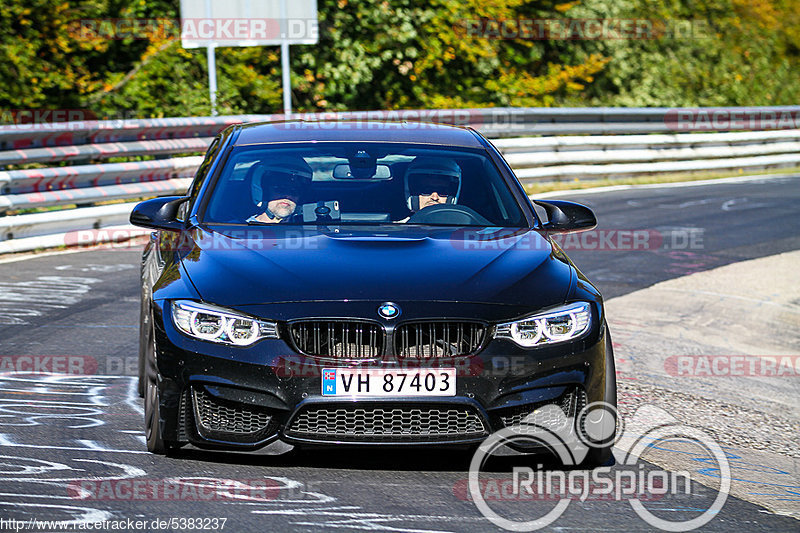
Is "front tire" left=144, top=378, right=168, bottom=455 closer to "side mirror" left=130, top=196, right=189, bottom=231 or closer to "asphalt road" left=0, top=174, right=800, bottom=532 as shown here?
"asphalt road" left=0, top=174, right=800, bottom=532

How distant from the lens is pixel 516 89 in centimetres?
2677

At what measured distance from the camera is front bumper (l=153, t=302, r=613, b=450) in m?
4.83

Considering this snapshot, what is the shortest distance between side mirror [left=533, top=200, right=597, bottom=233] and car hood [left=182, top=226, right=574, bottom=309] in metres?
0.28

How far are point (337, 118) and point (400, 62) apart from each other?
850 cm

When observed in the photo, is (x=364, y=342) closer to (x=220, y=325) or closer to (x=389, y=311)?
(x=389, y=311)

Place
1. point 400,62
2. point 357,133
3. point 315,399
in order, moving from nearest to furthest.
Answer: point 315,399 → point 357,133 → point 400,62

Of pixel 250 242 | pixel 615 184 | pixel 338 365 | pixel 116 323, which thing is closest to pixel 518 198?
pixel 250 242

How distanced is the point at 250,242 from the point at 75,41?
15.5 metres

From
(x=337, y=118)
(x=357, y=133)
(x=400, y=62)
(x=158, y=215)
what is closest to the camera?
(x=158, y=215)

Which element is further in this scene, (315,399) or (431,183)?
(431,183)

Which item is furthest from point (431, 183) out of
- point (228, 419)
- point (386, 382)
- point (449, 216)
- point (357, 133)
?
point (228, 419)

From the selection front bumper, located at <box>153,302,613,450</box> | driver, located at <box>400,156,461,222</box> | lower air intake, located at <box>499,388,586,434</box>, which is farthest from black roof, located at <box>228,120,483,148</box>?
lower air intake, located at <box>499,388,586,434</box>

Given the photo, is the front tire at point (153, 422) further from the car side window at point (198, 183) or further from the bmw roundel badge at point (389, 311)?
the car side window at point (198, 183)

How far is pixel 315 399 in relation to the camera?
4824 mm
